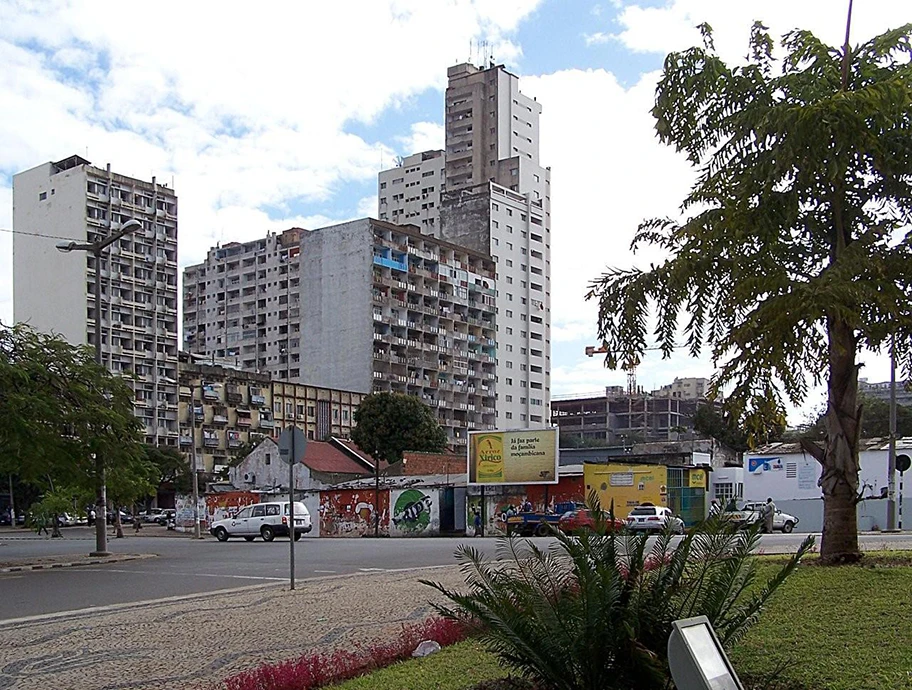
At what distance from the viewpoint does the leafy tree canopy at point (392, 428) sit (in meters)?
72.5

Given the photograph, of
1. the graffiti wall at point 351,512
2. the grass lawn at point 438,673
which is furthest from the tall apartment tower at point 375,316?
the grass lawn at point 438,673

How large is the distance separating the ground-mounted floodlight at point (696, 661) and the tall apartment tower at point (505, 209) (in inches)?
4343

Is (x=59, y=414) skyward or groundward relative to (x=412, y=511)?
skyward

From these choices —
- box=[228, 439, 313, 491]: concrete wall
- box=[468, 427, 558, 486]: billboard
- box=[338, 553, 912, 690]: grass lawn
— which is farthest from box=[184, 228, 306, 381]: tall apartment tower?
box=[338, 553, 912, 690]: grass lawn

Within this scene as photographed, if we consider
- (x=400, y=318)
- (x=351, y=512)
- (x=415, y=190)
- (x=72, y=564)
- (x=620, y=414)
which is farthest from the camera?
(x=620, y=414)

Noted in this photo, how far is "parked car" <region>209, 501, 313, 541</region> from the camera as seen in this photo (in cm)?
4228

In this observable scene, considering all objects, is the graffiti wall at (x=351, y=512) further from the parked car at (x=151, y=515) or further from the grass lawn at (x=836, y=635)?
the grass lawn at (x=836, y=635)

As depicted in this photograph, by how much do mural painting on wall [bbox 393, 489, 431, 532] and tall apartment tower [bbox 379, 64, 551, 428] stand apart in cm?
6191

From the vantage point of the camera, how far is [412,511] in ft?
173

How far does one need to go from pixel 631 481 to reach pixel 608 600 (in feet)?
149

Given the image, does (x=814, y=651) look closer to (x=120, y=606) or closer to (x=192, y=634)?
(x=192, y=634)

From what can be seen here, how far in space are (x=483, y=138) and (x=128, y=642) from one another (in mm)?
118503

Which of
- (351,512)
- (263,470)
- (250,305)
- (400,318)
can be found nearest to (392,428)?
(263,470)

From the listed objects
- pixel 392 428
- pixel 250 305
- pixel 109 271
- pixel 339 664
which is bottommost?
pixel 392 428
